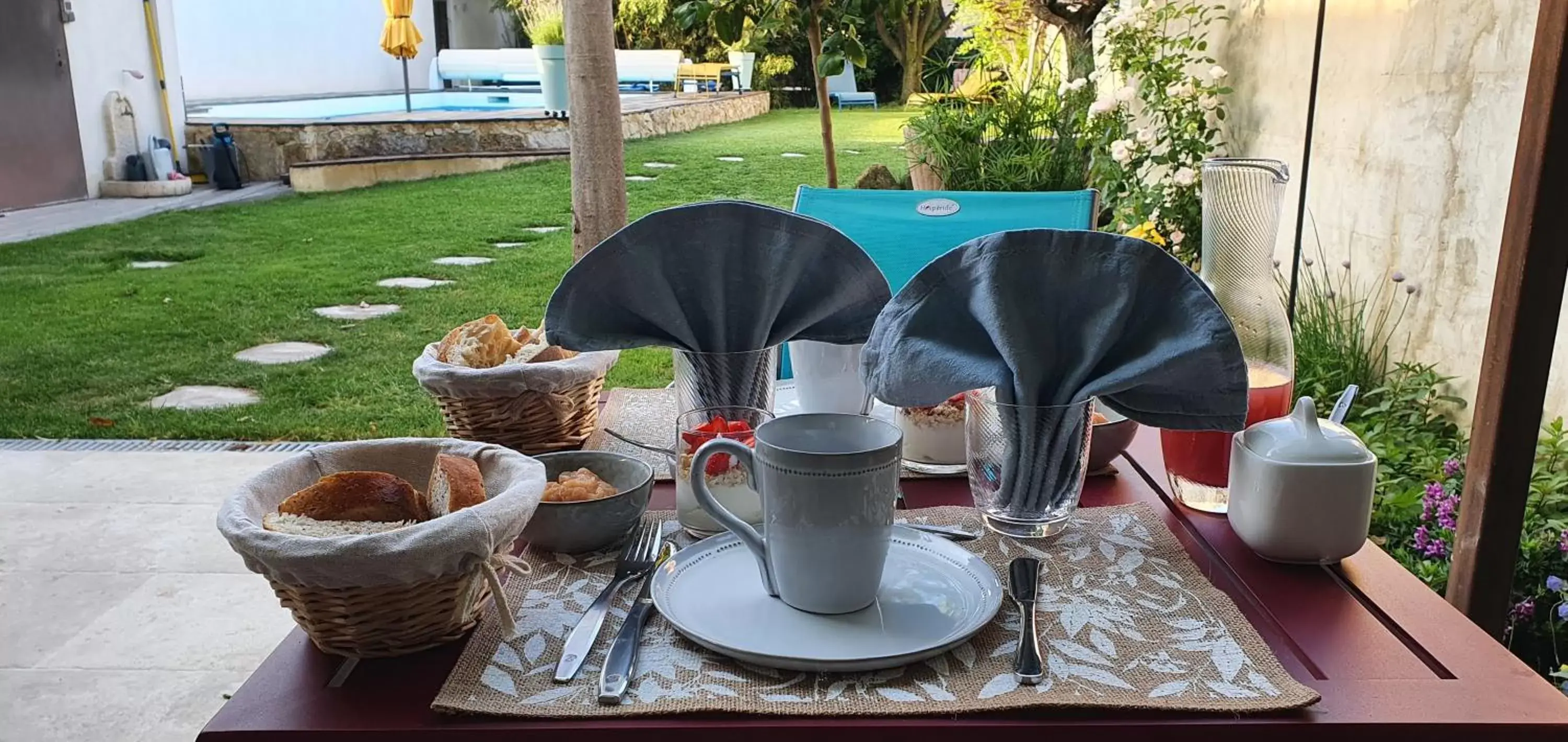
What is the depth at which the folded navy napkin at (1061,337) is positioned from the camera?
830mm

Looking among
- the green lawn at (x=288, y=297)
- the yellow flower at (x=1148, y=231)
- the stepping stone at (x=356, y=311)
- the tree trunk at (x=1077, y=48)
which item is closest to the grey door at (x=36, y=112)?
the green lawn at (x=288, y=297)

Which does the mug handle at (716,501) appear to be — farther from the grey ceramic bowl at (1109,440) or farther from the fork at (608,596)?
the grey ceramic bowl at (1109,440)

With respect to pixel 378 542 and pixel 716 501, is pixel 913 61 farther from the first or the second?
pixel 378 542

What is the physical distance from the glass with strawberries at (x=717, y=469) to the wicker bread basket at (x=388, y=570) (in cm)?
15

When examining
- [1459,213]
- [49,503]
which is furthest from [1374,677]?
[49,503]

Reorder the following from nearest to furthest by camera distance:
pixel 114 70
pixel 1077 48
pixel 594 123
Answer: pixel 594 123 → pixel 1077 48 → pixel 114 70

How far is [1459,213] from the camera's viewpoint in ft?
7.57

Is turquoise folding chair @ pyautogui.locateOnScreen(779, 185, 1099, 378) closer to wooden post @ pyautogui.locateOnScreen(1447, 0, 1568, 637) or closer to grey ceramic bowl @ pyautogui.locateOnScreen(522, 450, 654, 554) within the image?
wooden post @ pyautogui.locateOnScreen(1447, 0, 1568, 637)

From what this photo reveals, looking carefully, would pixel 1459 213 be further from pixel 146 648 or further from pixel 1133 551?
pixel 146 648

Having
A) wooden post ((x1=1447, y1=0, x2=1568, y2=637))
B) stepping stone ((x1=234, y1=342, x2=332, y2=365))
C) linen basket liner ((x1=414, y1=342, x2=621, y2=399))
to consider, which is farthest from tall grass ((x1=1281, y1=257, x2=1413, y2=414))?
stepping stone ((x1=234, y1=342, x2=332, y2=365))

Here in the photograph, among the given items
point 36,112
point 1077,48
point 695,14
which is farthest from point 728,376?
point 36,112

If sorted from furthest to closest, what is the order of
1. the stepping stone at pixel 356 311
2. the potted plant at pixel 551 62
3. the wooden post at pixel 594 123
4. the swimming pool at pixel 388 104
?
the swimming pool at pixel 388 104, the potted plant at pixel 551 62, the stepping stone at pixel 356 311, the wooden post at pixel 594 123

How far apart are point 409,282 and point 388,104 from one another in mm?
9367

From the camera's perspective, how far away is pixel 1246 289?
37.1 inches
